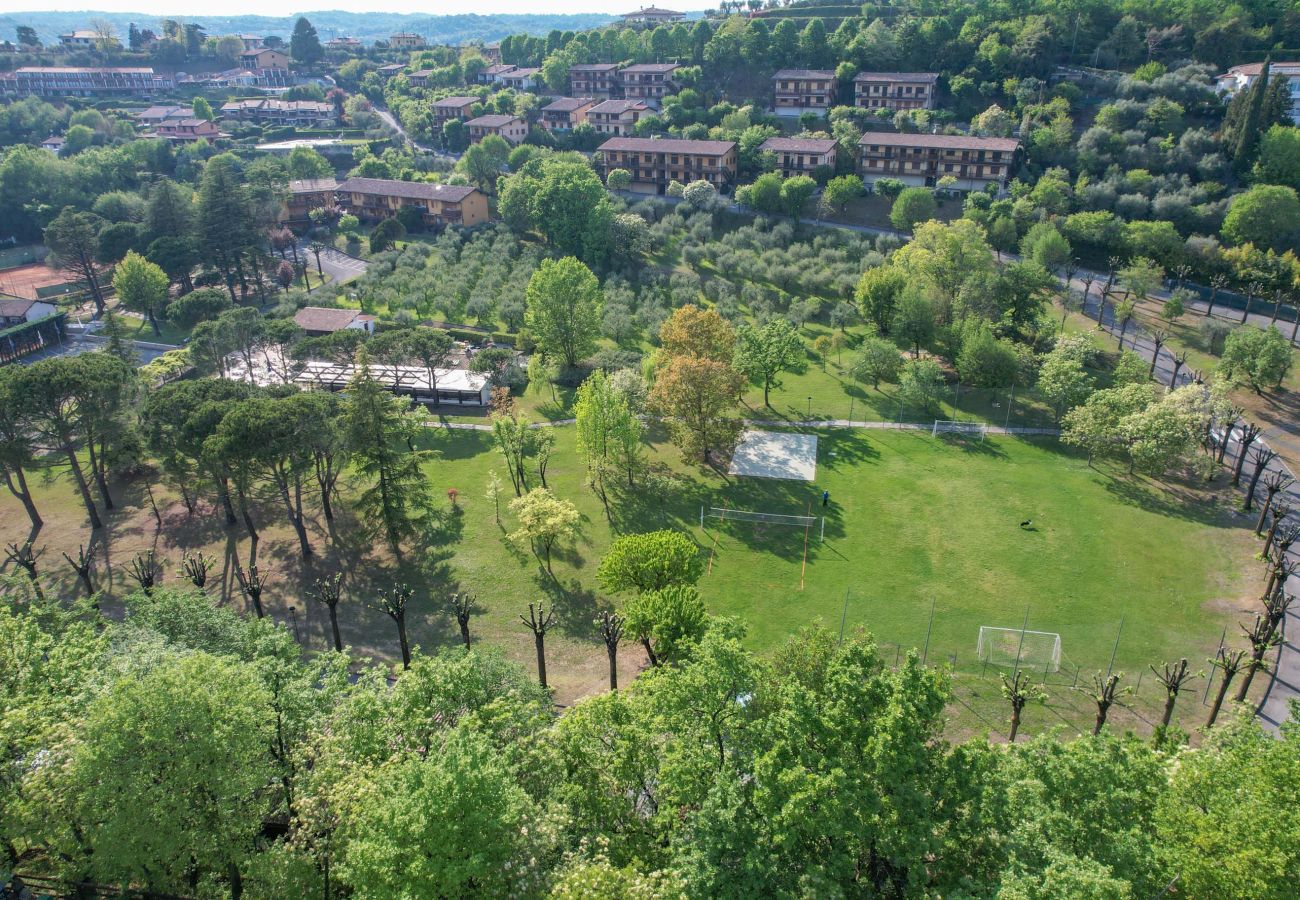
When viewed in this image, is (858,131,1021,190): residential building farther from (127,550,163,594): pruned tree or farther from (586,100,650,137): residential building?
(127,550,163,594): pruned tree

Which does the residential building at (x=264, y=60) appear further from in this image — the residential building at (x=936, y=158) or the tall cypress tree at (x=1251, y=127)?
the tall cypress tree at (x=1251, y=127)

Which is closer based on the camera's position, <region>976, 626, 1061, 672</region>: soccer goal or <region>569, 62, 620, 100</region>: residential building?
<region>976, 626, 1061, 672</region>: soccer goal

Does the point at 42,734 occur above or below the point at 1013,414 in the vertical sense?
above

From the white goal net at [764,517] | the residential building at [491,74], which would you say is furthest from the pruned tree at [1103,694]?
the residential building at [491,74]

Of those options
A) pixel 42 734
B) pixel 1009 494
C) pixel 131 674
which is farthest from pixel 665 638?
pixel 1009 494

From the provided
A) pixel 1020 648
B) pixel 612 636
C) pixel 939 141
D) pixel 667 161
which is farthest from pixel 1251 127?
pixel 612 636

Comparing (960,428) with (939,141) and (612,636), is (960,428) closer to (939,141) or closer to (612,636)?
(612,636)

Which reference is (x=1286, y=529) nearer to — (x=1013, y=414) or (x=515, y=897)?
(x=1013, y=414)

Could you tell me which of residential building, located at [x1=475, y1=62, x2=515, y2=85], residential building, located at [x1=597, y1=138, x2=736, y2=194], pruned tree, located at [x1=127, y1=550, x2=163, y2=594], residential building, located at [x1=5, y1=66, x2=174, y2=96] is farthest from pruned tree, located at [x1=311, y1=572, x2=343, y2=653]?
residential building, located at [x1=5, y1=66, x2=174, y2=96]
